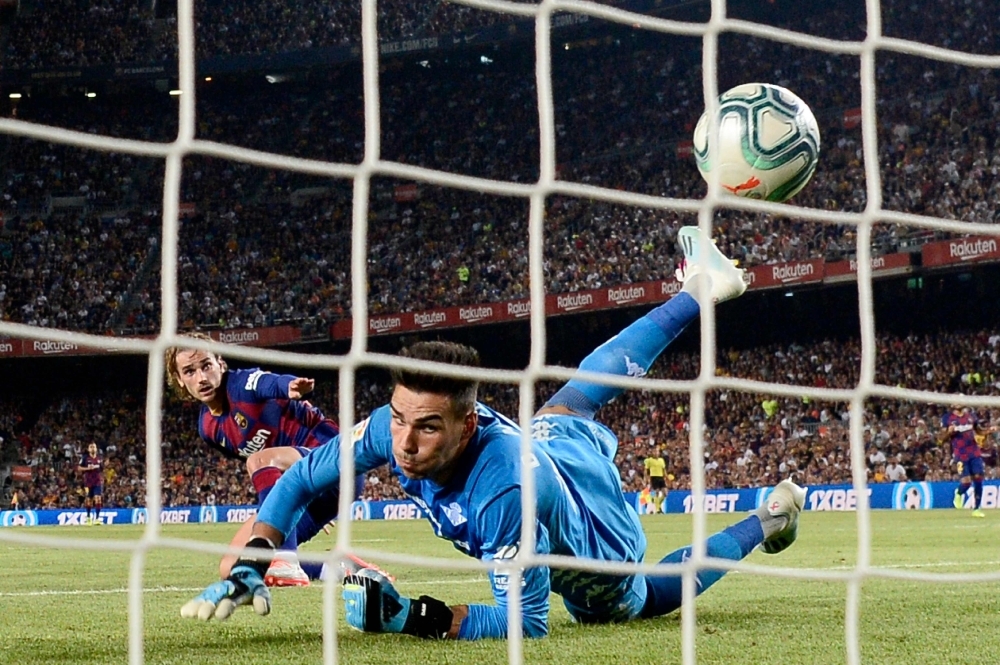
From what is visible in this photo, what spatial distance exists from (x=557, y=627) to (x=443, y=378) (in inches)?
46.7

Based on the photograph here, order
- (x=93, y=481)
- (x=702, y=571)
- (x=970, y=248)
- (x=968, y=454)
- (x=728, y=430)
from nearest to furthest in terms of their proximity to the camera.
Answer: (x=702, y=571) < (x=968, y=454) < (x=970, y=248) < (x=93, y=481) < (x=728, y=430)

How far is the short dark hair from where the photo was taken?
11.0 ft

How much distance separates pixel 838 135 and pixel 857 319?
131 inches

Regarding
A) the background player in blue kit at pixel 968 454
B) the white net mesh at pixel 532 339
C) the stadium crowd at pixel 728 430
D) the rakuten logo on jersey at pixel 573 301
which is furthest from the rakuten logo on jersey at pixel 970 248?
the white net mesh at pixel 532 339

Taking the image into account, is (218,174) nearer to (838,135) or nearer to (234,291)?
(234,291)

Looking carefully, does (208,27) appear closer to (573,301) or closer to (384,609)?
(573,301)

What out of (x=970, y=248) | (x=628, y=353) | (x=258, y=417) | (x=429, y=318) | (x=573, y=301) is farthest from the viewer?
(x=429, y=318)

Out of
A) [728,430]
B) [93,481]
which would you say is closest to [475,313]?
[728,430]

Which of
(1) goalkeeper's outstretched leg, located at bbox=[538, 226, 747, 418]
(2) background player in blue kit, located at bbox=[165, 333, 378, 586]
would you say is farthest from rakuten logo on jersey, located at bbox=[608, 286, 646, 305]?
(1) goalkeeper's outstretched leg, located at bbox=[538, 226, 747, 418]

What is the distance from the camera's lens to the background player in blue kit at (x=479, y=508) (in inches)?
134

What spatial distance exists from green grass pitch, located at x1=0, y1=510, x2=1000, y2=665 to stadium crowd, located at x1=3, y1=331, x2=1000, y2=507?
502 inches

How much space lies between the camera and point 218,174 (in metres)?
27.3

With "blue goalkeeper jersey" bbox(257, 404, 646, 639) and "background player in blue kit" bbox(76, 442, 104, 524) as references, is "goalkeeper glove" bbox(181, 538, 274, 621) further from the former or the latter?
"background player in blue kit" bbox(76, 442, 104, 524)

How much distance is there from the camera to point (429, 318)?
2414 centimetres
